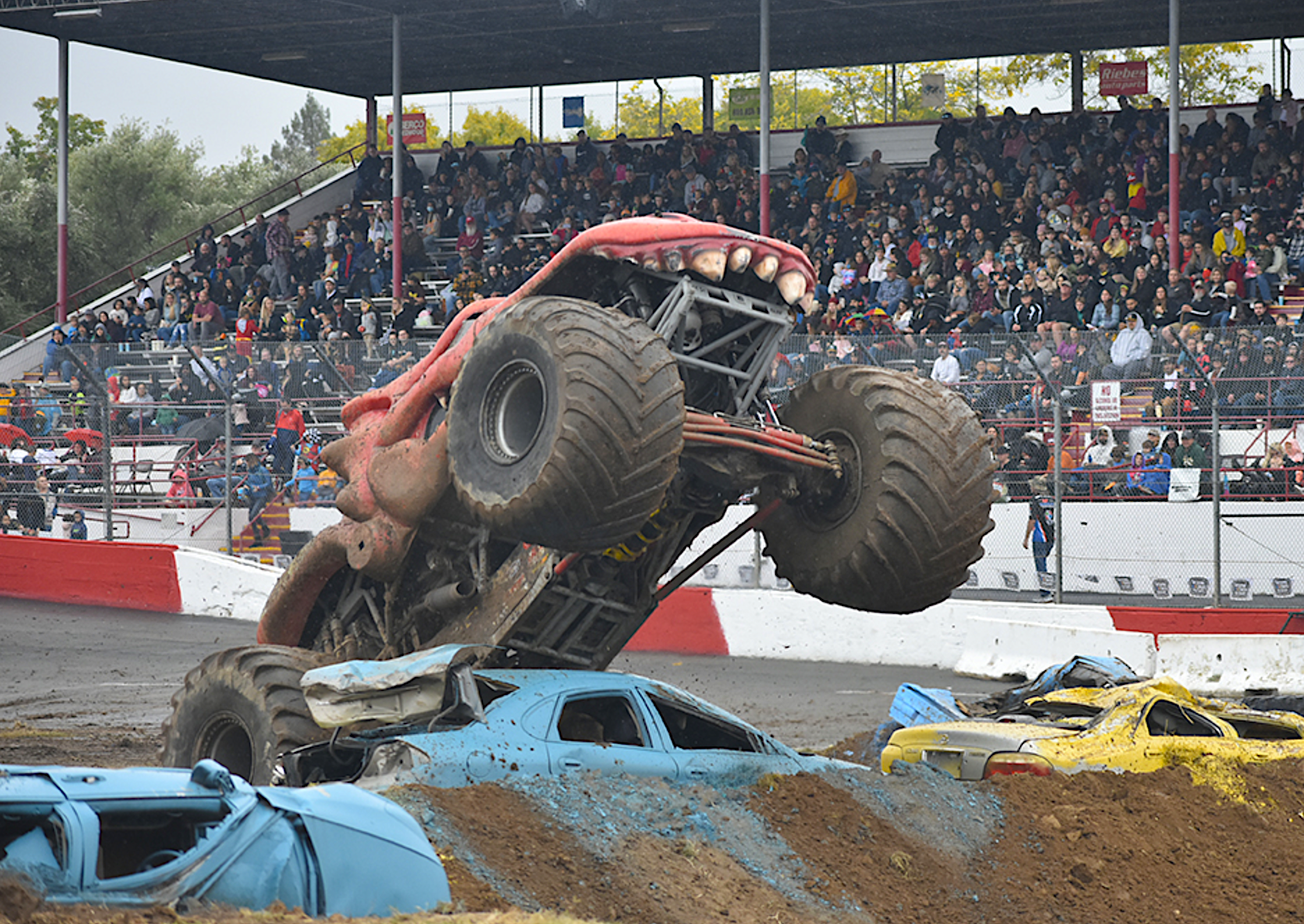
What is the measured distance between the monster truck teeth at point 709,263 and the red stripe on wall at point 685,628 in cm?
1002

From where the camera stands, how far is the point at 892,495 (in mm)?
7656

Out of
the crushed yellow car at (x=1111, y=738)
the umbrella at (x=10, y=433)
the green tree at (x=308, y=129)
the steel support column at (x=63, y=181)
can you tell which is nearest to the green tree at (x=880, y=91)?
the steel support column at (x=63, y=181)

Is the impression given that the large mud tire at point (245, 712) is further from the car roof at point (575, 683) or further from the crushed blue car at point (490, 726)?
the car roof at point (575, 683)

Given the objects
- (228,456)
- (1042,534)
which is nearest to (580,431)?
(1042,534)

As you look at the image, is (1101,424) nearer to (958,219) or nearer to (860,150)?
(958,219)

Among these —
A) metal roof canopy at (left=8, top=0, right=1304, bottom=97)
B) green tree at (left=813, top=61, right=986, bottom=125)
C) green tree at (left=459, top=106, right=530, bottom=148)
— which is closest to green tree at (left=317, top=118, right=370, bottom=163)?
green tree at (left=459, top=106, right=530, bottom=148)

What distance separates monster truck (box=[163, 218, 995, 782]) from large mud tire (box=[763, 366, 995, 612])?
0.01m

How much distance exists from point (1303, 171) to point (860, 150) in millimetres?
9112

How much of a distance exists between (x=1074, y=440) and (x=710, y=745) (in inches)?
350

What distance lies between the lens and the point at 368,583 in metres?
9.05

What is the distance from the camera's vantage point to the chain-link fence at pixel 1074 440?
1497 cm

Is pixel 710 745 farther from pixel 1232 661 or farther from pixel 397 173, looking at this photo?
pixel 397 173

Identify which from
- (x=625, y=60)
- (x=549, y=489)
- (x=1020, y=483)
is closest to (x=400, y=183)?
(x=625, y=60)

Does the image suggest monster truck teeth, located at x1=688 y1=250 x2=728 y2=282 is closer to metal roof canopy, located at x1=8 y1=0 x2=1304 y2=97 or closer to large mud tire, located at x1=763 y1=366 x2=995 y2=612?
large mud tire, located at x1=763 y1=366 x2=995 y2=612
